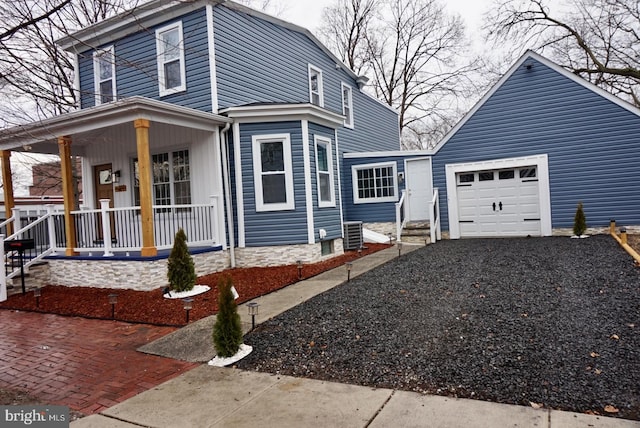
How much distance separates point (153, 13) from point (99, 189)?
492 cm

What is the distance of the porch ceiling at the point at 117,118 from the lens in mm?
7617

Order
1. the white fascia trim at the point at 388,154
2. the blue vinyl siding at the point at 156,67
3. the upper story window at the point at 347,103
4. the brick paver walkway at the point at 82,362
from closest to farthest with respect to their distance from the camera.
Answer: the brick paver walkway at the point at 82,362 → the blue vinyl siding at the point at 156,67 → the white fascia trim at the point at 388,154 → the upper story window at the point at 347,103

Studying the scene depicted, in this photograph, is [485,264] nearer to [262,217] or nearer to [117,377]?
[262,217]

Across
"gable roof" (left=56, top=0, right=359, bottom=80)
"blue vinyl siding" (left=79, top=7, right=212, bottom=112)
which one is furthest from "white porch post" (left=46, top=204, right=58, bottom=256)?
"gable roof" (left=56, top=0, right=359, bottom=80)

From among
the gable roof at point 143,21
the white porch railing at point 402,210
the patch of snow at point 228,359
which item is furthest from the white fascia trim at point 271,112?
the patch of snow at point 228,359

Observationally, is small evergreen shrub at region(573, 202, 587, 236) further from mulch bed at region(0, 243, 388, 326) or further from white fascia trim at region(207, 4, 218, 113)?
white fascia trim at region(207, 4, 218, 113)

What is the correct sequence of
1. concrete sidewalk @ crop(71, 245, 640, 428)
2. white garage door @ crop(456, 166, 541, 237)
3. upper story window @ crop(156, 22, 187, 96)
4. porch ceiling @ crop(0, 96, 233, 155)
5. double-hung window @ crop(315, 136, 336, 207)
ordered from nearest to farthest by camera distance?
concrete sidewalk @ crop(71, 245, 640, 428) < porch ceiling @ crop(0, 96, 233, 155) < upper story window @ crop(156, 22, 187, 96) < double-hung window @ crop(315, 136, 336, 207) < white garage door @ crop(456, 166, 541, 237)

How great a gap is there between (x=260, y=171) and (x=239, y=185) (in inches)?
23.3

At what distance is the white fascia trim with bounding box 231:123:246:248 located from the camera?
959 centimetres

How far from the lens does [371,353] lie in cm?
416

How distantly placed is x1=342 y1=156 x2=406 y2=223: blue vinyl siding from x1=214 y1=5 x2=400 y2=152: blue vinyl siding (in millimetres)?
916

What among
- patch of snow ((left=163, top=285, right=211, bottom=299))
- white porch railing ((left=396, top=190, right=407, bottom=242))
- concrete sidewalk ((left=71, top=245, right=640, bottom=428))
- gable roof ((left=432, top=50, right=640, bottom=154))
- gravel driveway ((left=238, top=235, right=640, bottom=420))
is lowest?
concrete sidewalk ((left=71, top=245, right=640, bottom=428))

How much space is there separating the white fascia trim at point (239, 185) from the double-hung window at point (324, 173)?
6.21ft

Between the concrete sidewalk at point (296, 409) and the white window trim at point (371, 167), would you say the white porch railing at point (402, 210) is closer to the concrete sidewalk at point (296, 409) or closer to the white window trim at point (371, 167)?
the white window trim at point (371, 167)
